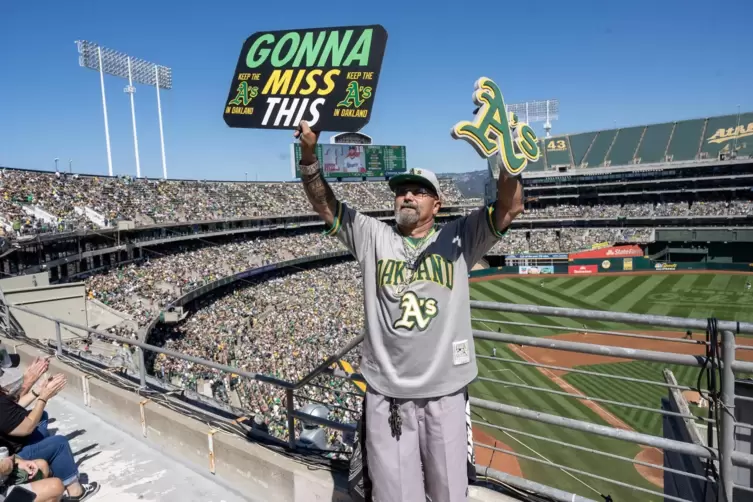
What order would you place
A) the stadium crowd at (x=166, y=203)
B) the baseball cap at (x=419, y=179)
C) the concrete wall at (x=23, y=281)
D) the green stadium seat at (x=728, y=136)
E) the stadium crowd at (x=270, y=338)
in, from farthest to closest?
the green stadium seat at (x=728, y=136)
the stadium crowd at (x=166, y=203)
the stadium crowd at (x=270, y=338)
the concrete wall at (x=23, y=281)
the baseball cap at (x=419, y=179)

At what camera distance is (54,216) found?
74.3ft

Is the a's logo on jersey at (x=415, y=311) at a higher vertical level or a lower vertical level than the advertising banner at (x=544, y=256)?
higher

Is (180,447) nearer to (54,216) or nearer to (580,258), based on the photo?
(54,216)

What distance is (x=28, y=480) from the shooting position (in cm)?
301

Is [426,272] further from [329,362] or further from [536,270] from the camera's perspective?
[536,270]

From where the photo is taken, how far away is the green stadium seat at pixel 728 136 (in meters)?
48.7

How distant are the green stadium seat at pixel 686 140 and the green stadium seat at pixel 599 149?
6180mm

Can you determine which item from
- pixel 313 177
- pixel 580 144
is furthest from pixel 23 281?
pixel 580 144

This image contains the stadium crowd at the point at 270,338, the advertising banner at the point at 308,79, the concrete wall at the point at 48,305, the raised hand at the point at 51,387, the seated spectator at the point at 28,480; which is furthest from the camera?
the stadium crowd at the point at 270,338

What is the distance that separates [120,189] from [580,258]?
3559 cm

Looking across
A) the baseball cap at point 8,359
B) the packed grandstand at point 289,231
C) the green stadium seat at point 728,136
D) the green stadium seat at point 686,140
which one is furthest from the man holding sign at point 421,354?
the green stadium seat at point 728,136

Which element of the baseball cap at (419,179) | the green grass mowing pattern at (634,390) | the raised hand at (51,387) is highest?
the baseball cap at (419,179)

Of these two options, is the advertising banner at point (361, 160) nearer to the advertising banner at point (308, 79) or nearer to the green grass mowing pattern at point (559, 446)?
the green grass mowing pattern at point (559, 446)

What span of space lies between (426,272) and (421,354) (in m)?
0.38
